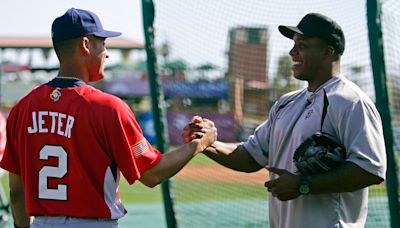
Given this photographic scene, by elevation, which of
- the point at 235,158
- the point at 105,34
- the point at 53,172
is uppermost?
the point at 105,34

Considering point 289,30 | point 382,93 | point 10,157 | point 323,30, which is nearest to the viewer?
point 10,157

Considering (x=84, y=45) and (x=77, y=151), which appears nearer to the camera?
(x=77, y=151)

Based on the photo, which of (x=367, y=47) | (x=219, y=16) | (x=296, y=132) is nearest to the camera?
(x=296, y=132)

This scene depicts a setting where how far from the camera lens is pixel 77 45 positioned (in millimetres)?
4457

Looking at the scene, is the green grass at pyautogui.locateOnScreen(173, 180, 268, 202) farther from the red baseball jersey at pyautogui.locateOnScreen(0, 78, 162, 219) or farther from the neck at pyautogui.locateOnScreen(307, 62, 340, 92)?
the red baseball jersey at pyautogui.locateOnScreen(0, 78, 162, 219)

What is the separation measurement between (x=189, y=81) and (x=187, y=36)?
362 millimetres

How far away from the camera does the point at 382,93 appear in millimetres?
6098

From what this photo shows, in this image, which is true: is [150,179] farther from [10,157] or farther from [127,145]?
[10,157]

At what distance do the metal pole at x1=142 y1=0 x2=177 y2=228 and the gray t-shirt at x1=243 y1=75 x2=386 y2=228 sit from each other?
1512 mm

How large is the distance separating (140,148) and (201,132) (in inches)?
24.7

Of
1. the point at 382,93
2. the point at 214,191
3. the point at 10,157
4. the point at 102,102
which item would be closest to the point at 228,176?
the point at 214,191

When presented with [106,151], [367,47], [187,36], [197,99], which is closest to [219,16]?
[187,36]

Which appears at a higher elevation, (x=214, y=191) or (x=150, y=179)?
(x=150, y=179)

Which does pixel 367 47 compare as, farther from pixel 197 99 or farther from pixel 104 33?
pixel 104 33
